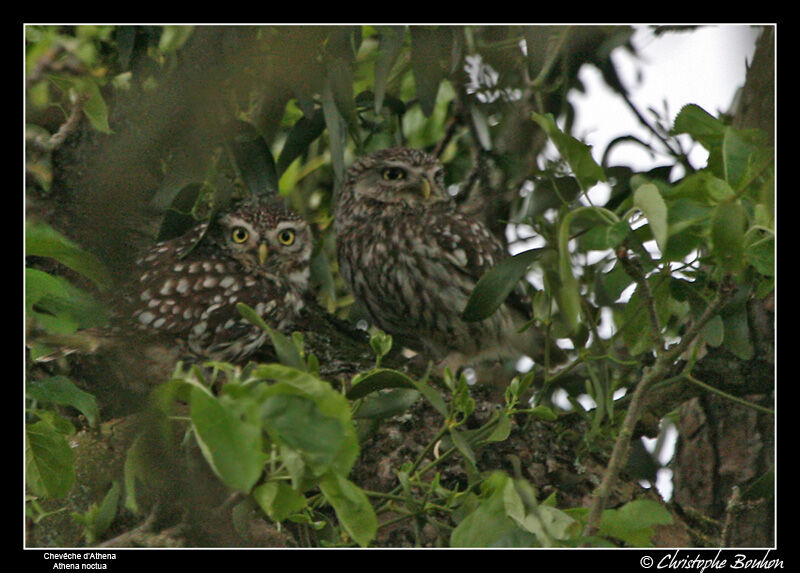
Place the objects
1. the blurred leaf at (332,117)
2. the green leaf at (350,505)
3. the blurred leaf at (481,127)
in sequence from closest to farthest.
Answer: the green leaf at (350,505) → the blurred leaf at (332,117) → the blurred leaf at (481,127)

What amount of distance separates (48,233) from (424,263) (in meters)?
1.50

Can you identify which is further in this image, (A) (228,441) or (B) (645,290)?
(B) (645,290)

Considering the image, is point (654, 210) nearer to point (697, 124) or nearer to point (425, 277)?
point (697, 124)

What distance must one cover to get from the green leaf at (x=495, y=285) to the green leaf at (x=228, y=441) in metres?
0.72

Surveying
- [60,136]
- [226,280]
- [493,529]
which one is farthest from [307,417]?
[226,280]

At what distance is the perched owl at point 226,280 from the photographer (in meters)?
2.20

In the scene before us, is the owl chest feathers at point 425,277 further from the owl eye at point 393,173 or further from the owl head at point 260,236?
the owl head at point 260,236


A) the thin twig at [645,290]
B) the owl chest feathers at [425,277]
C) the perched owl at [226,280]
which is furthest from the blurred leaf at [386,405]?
the owl chest feathers at [425,277]

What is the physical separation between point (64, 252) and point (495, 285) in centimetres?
74

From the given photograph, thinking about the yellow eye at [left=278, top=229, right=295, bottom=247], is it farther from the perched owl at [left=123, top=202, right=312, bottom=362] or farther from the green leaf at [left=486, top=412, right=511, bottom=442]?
the green leaf at [left=486, top=412, right=511, bottom=442]

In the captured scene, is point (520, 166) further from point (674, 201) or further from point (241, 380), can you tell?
point (241, 380)

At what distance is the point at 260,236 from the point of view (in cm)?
246

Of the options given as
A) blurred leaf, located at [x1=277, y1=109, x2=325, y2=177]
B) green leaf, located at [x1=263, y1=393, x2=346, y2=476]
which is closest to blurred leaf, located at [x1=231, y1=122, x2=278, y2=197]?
blurred leaf, located at [x1=277, y1=109, x2=325, y2=177]

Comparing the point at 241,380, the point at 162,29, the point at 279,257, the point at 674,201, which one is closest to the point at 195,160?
the point at 241,380
